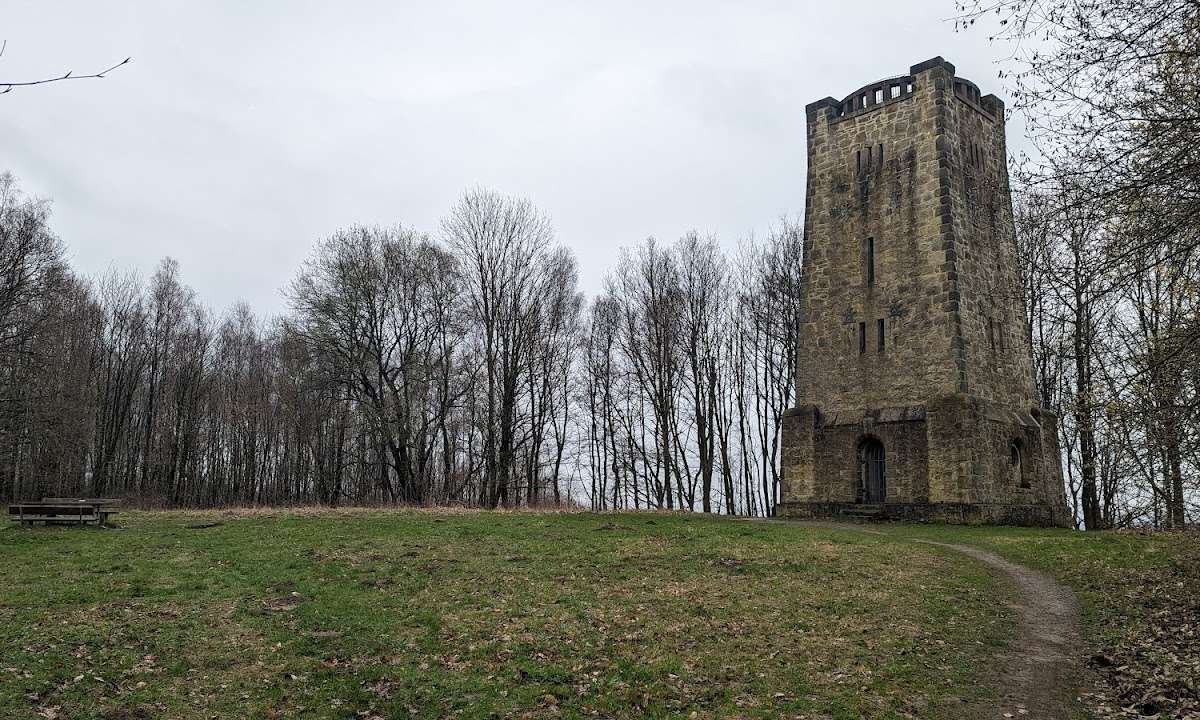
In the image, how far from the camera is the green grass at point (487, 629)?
8.56 metres

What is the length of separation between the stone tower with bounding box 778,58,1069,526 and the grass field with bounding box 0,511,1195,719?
22.4 feet

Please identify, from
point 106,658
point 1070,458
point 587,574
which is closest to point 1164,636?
point 587,574

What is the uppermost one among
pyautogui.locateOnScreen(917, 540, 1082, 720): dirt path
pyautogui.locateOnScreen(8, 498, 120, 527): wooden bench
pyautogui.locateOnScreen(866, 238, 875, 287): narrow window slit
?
pyautogui.locateOnScreen(866, 238, 875, 287): narrow window slit

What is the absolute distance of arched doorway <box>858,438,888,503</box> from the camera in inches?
1052

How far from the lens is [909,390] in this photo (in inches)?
1038

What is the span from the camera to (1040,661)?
31.8ft

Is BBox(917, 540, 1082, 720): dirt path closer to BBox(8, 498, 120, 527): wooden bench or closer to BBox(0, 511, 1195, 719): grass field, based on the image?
BBox(0, 511, 1195, 719): grass field

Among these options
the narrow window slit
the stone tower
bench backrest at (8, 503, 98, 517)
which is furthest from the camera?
the narrow window slit

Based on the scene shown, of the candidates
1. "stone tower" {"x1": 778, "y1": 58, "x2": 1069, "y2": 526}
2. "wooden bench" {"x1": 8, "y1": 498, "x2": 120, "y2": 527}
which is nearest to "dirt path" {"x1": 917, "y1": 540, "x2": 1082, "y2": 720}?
"stone tower" {"x1": 778, "y1": 58, "x2": 1069, "y2": 526}

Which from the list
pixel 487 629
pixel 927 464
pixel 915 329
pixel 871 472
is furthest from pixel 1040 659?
pixel 915 329

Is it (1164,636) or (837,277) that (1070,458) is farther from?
(1164,636)

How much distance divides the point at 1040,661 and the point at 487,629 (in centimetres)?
704

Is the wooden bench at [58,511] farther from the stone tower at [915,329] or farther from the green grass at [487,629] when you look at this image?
the stone tower at [915,329]

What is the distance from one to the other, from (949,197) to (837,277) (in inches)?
178
